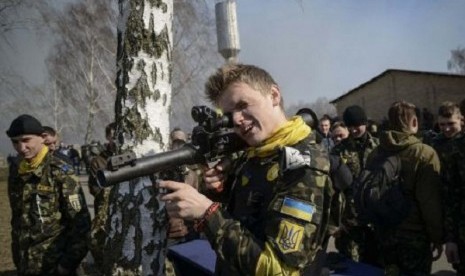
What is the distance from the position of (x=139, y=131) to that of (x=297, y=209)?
120cm

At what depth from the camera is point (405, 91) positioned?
2458 cm

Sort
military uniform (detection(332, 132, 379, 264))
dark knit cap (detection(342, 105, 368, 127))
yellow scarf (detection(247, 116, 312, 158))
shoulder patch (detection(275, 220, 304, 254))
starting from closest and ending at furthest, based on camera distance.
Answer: shoulder patch (detection(275, 220, 304, 254))
yellow scarf (detection(247, 116, 312, 158))
military uniform (detection(332, 132, 379, 264))
dark knit cap (detection(342, 105, 368, 127))

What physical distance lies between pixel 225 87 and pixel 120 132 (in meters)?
0.88

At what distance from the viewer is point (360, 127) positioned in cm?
504

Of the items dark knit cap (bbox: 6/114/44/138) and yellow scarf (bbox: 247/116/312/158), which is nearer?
yellow scarf (bbox: 247/116/312/158)

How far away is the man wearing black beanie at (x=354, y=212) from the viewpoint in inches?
180

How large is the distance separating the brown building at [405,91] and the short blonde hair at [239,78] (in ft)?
73.4

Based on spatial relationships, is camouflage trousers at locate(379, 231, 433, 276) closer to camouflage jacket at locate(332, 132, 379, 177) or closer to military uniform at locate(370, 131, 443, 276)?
military uniform at locate(370, 131, 443, 276)

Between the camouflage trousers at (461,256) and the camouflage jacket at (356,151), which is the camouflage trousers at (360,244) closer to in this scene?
the camouflage jacket at (356,151)

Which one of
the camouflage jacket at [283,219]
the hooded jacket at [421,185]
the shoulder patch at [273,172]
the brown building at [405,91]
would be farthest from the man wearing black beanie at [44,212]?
the brown building at [405,91]


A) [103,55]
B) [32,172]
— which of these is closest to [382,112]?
[103,55]

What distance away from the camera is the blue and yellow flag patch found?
158 centimetres

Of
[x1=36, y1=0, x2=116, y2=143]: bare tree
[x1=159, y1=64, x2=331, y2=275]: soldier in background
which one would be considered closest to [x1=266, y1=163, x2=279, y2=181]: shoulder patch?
[x1=159, y1=64, x2=331, y2=275]: soldier in background

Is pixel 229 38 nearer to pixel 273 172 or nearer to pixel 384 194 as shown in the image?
pixel 384 194
